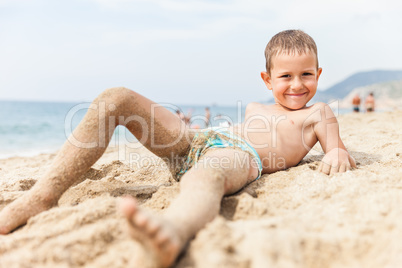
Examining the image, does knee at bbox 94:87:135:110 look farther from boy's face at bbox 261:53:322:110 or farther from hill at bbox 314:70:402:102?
hill at bbox 314:70:402:102

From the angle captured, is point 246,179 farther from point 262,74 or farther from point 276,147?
point 262,74

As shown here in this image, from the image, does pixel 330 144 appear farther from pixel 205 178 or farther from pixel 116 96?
pixel 116 96

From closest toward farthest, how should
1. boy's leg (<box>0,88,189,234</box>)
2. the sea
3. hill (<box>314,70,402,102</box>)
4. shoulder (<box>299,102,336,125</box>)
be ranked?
boy's leg (<box>0,88,189,234</box>)
shoulder (<box>299,102,336,125</box>)
the sea
hill (<box>314,70,402,102</box>)

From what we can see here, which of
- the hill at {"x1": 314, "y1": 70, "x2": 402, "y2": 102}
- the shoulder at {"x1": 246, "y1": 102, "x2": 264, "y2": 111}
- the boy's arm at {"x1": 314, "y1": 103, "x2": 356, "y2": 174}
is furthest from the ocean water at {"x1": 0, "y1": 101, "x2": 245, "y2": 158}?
the hill at {"x1": 314, "y1": 70, "x2": 402, "y2": 102}

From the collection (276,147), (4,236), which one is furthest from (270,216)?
(4,236)

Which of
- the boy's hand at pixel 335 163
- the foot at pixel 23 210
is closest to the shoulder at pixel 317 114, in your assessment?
the boy's hand at pixel 335 163

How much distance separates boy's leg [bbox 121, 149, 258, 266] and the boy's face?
730 millimetres

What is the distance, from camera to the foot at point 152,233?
1.01 m

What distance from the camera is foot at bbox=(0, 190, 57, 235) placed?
4.98 ft

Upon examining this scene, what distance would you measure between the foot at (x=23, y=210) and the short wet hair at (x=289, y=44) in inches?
72.9

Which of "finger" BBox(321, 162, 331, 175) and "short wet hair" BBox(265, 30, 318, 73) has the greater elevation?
"short wet hair" BBox(265, 30, 318, 73)

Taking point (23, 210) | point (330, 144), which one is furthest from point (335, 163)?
point (23, 210)

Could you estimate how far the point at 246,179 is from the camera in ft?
6.26

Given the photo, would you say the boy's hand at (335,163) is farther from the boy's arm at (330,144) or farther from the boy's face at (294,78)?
the boy's face at (294,78)
